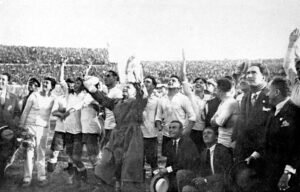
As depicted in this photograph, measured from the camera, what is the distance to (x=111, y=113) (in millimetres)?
4820

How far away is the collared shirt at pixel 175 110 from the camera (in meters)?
4.65

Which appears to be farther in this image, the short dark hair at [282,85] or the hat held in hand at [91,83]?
the hat held in hand at [91,83]

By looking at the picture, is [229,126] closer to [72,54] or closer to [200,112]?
[200,112]

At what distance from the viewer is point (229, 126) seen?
446cm

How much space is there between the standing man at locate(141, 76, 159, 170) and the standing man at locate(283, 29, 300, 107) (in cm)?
134

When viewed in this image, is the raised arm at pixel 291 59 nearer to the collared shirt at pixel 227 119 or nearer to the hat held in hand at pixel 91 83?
the collared shirt at pixel 227 119

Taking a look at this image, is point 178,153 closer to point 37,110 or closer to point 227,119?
point 227,119

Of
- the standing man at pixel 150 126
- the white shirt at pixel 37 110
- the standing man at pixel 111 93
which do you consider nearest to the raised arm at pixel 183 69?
the standing man at pixel 150 126

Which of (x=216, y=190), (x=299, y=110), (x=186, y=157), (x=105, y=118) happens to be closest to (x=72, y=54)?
(x=105, y=118)

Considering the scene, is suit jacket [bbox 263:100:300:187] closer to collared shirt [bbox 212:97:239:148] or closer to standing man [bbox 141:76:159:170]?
collared shirt [bbox 212:97:239:148]

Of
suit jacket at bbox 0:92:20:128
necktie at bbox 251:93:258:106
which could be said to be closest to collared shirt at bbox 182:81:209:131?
necktie at bbox 251:93:258:106

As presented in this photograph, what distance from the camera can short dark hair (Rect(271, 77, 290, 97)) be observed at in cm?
431

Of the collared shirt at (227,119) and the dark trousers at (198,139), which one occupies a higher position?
the collared shirt at (227,119)

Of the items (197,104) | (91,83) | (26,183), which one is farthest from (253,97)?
(26,183)
